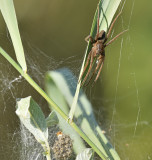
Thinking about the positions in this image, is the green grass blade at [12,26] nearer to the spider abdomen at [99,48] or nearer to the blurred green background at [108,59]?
the spider abdomen at [99,48]

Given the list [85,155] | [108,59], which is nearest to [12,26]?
[85,155]

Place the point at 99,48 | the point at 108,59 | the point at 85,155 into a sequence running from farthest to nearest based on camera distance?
the point at 108,59 → the point at 99,48 → the point at 85,155

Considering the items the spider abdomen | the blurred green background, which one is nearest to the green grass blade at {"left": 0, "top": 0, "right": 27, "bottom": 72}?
the spider abdomen

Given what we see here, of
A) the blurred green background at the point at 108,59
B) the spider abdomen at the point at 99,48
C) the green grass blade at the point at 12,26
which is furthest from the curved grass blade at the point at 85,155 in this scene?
the blurred green background at the point at 108,59

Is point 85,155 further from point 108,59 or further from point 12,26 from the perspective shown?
point 108,59

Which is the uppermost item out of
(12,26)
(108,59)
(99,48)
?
(12,26)

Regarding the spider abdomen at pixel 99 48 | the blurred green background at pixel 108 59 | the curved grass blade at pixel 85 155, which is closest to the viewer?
the curved grass blade at pixel 85 155

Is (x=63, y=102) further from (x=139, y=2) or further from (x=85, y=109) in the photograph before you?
(x=139, y=2)

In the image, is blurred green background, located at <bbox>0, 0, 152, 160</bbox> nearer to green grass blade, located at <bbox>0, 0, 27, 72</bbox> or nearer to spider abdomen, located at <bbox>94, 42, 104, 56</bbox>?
spider abdomen, located at <bbox>94, 42, 104, 56</bbox>
